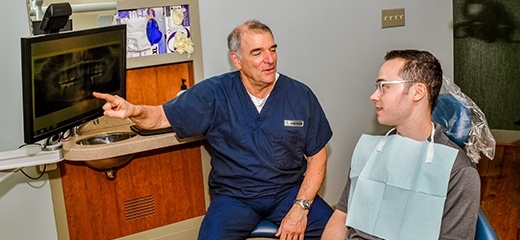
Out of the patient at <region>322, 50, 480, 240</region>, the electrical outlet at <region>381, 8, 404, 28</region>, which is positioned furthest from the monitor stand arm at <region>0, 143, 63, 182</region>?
the electrical outlet at <region>381, 8, 404, 28</region>

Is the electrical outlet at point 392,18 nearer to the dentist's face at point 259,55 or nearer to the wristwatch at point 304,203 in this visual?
the dentist's face at point 259,55

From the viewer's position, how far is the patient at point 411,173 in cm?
160

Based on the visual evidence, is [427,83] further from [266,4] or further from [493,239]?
[266,4]

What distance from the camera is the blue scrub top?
7.62 ft

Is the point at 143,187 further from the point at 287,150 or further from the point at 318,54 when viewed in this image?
the point at 318,54

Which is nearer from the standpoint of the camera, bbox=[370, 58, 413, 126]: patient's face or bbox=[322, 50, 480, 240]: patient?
bbox=[322, 50, 480, 240]: patient

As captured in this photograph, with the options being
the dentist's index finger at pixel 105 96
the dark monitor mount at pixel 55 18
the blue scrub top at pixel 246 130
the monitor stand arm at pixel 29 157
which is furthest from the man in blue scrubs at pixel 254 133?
the dark monitor mount at pixel 55 18

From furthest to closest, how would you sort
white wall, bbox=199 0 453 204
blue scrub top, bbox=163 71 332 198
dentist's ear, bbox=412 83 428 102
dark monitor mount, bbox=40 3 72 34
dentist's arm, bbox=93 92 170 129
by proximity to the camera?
white wall, bbox=199 0 453 204 → blue scrub top, bbox=163 71 332 198 → dentist's arm, bbox=93 92 170 129 → dark monitor mount, bbox=40 3 72 34 → dentist's ear, bbox=412 83 428 102

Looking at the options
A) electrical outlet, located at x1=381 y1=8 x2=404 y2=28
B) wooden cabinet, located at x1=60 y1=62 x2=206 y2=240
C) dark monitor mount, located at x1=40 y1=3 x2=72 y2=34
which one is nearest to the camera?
dark monitor mount, located at x1=40 y1=3 x2=72 y2=34

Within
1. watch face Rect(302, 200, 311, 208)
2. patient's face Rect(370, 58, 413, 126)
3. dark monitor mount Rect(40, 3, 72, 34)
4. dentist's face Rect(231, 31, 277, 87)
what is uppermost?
dark monitor mount Rect(40, 3, 72, 34)

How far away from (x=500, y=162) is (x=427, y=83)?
2.72 meters

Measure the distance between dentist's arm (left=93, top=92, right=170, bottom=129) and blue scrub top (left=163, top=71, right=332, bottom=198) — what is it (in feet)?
0.15

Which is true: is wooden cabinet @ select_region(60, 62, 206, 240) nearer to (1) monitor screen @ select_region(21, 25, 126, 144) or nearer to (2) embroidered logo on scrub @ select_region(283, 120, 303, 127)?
(1) monitor screen @ select_region(21, 25, 126, 144)

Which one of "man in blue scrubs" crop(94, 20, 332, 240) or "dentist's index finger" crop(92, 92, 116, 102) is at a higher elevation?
"dentist's index finger" crop(92, 92, 116, 102)
